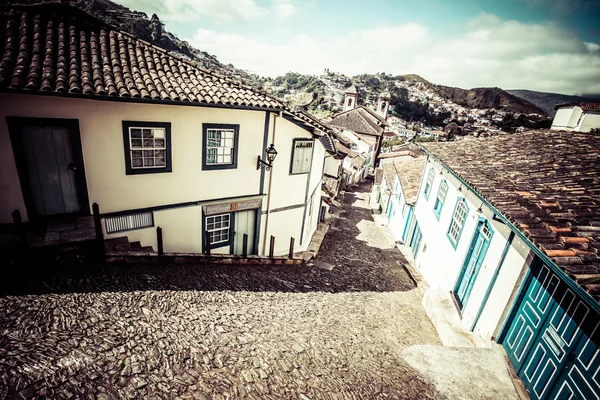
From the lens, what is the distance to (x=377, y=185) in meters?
33.3

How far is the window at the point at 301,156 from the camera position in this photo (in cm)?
1089

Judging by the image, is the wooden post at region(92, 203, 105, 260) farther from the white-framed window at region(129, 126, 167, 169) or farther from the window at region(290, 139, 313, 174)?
the window at region(290, 139, 313, 174)

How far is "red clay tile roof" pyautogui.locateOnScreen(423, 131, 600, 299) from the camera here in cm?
445

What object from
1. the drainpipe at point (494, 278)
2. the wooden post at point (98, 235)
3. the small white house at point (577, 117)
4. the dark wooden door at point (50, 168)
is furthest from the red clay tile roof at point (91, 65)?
the small white house at point (577, 117)

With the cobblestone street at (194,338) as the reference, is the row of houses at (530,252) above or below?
above

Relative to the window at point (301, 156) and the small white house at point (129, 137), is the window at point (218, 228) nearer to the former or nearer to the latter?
the small white house at point (129, 137)

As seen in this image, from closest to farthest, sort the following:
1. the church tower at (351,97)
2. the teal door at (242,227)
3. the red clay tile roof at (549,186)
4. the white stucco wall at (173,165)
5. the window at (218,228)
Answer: the red clay tile roof at (549,186) → the white stucco wall at (173,165) → the window at (218,228) → the teal door at (242,227) → the church tower at (351,97)

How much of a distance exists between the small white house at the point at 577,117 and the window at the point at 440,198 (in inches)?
224

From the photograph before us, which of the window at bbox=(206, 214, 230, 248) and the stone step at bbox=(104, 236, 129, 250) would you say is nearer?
the stone step at bbox=(104, 236, 129, 250)

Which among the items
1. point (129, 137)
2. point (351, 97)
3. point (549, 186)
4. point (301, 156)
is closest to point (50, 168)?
point (129, 137)

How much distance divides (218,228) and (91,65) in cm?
586

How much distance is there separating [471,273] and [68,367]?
30.0ft

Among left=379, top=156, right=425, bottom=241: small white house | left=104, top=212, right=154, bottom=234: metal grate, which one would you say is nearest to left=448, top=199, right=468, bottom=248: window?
left=379, top=156, right=425, bottom=241: small white house

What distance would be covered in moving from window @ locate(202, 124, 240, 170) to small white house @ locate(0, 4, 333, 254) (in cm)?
3
